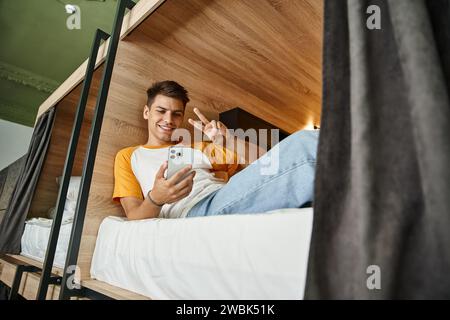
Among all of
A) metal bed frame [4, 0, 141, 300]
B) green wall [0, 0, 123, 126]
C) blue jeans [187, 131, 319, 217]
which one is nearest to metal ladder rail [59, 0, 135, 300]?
metal bed frame [4, 0, 141, 300]

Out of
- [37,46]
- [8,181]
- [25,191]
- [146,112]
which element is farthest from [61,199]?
[8,181]

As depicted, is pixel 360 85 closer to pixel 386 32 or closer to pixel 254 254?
pixel 386 32

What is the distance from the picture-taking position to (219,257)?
490mm

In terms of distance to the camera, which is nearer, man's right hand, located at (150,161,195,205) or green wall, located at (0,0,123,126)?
man's right hand, located at (150,161,195,205)

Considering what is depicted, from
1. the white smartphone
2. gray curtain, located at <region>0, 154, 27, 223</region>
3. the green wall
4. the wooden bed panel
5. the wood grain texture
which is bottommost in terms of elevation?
the wood grain texture

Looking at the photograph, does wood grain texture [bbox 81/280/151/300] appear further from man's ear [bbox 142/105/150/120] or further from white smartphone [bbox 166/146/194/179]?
man's ear [bbox 142/105/150/120]

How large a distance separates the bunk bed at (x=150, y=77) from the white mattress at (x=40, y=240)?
0.04 meters

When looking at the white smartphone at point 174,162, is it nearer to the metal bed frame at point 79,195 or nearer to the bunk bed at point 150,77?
the bunk bed at point 150,77

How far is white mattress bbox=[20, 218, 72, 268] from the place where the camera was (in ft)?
3.62

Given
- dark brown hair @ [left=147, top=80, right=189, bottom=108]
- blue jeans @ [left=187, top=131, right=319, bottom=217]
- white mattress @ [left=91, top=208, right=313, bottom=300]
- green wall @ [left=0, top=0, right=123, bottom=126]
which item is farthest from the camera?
green wall @ [left=0, top=0, right=123, bottom=126]

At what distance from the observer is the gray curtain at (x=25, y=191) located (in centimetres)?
165

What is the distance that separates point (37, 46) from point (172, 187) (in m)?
2.68

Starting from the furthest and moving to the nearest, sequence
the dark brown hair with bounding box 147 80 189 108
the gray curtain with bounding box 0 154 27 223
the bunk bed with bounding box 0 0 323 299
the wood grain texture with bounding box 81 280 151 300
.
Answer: the gray curtain with bounding box 0 154 27 223, the dark brown hair with bounding box 147 80 189 108, the bunk bed with bounding box 0 0 323 299, the wood grain texture with bounding box 81 280 151 300

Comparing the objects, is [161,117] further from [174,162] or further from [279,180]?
[279,180]
